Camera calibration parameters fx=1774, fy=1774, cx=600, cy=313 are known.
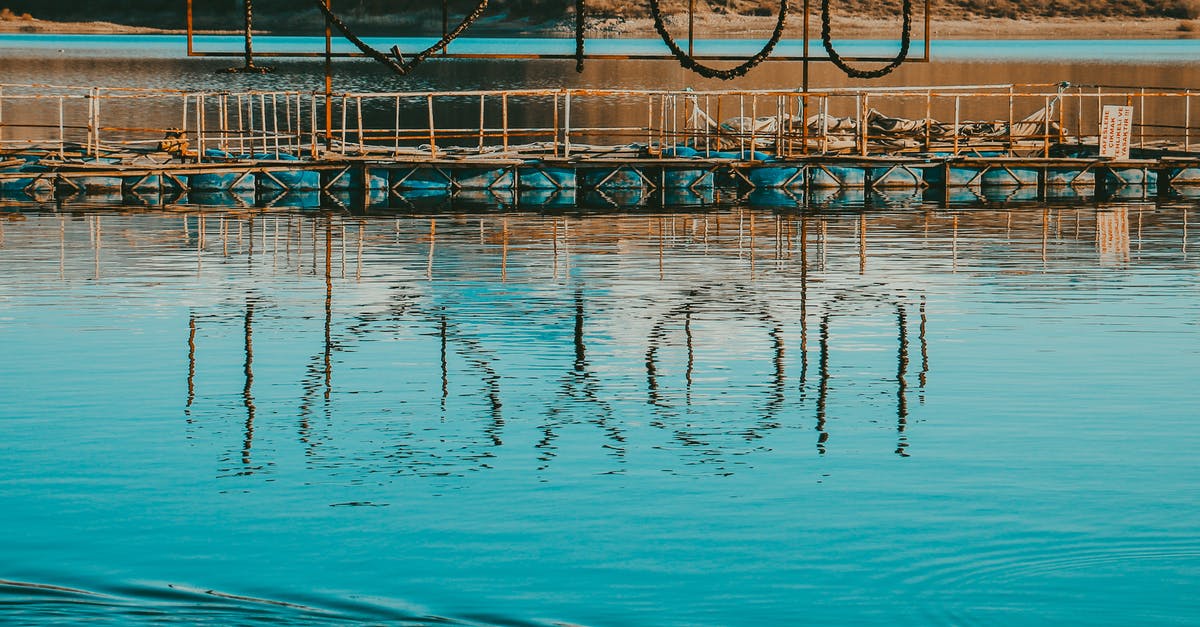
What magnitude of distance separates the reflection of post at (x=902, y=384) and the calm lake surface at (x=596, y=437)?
0.23 ft

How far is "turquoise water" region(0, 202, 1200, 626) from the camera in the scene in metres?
13.5

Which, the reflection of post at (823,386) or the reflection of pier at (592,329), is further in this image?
the reflection of pier at (592,329)

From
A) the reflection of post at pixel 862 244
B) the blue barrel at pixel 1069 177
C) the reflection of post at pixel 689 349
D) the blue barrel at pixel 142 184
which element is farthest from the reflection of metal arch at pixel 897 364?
the blue barrel at pixel 1069 177

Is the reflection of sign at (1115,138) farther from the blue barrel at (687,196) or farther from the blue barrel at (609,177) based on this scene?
the blue barrel at (609,177)

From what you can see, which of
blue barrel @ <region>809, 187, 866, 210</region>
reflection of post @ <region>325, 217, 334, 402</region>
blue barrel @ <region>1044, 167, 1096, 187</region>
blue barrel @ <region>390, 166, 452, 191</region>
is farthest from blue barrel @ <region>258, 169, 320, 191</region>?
blue barrel @ <region>1044, 167, 1096, 187</region>

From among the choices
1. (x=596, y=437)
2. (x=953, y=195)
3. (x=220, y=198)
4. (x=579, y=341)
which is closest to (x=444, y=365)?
(x=579, y=341)

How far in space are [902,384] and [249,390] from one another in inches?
307

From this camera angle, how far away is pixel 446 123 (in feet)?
297

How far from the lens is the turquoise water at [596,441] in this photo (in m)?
13.5

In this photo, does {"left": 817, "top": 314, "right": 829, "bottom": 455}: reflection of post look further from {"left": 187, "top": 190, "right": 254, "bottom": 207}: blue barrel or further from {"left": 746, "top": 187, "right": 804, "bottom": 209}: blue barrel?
{"left": 187, "top": 190, "right": 254, "bottom": 207}: blue barrel

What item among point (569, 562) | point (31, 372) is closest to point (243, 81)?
point (31, 372)

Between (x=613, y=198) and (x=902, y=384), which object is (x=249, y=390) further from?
(x=613, y=198)

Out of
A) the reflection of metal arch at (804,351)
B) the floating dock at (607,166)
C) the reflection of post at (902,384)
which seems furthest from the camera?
the floating dock at (607,166)

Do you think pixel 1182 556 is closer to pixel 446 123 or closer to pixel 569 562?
pixel 569 562
